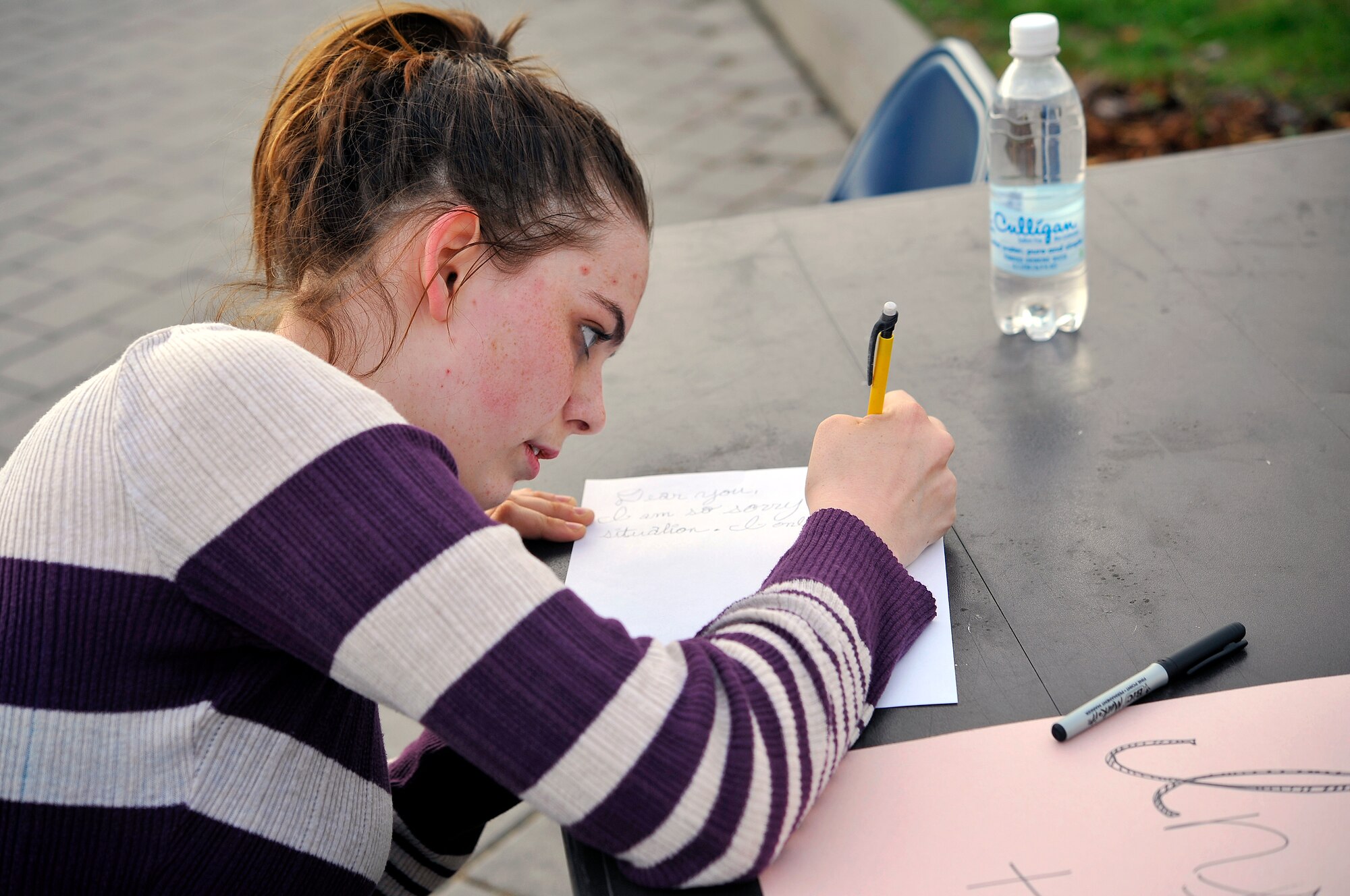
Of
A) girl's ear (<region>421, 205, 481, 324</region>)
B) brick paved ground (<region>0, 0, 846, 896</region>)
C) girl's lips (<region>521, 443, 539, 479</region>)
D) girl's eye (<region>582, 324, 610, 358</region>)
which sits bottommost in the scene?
brick paved ground (<region>0, 0, 846, 896</region>)

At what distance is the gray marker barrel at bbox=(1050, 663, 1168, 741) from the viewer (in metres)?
0.84

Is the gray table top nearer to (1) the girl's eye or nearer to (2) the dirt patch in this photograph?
(1) the girl's eye

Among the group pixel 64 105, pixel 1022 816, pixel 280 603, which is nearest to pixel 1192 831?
pixel 1022 816

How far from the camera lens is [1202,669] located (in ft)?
2.93

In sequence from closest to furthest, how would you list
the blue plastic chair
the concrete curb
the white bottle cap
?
the white bottle cap → the blue plastic chair → the concrete curb

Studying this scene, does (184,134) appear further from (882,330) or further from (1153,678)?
(1153,678)

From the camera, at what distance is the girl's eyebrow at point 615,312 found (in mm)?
1037

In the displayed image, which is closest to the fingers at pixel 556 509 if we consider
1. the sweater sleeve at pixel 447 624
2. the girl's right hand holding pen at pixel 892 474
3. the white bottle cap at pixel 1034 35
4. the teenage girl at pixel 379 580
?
the teenage girl at pixel 379 580

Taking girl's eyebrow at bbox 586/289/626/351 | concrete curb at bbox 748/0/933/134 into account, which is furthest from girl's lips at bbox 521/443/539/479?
concrete curb at bbox 748/0/933/134

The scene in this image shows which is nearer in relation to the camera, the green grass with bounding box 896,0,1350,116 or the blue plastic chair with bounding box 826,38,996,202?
the blue plastic chair with bounding box 826,38,996,202

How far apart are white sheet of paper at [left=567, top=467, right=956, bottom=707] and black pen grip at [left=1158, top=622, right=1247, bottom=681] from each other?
159 mm

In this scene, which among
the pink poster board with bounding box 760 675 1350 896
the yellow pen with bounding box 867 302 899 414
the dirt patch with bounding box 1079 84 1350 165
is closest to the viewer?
the pink poster board with bounding box 760 675 1350 896

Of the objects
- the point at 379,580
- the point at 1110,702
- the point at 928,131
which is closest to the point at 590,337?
the point at 379,580

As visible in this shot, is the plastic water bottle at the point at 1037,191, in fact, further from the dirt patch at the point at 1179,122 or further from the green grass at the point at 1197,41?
the green grass at the point at 1197,41
